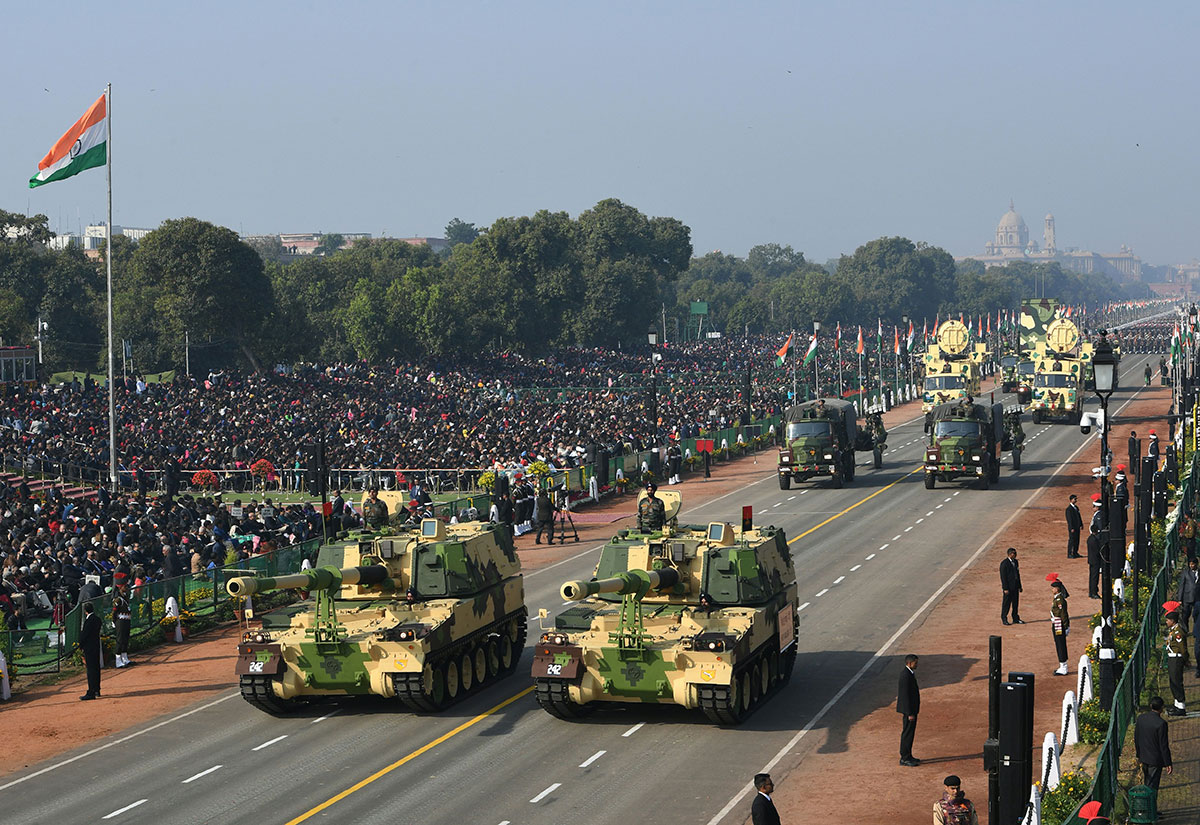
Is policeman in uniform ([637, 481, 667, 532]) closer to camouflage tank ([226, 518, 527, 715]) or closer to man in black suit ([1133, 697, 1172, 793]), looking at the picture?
camouflage tank ([226, 518, 527, 715])

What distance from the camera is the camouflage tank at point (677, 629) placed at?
22.7m

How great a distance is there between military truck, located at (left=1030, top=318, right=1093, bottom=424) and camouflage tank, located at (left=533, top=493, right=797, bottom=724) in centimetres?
5492

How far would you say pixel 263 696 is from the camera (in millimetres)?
24422

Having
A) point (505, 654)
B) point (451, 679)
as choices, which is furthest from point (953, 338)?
point (451, 679)

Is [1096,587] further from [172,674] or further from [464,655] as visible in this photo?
[172,674]

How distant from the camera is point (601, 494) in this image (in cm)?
5462

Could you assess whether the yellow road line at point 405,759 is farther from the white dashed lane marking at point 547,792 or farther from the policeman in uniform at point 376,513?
the policeman in uniform at point 376,513

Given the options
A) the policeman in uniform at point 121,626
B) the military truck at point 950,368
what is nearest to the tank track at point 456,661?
the policeman in uniform at point 121,626

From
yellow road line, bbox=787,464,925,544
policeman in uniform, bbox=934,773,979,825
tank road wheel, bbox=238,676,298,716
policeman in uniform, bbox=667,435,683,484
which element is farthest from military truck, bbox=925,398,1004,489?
policeman in uniform, bbox=934,773,979,825

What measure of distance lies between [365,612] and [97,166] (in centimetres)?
2996

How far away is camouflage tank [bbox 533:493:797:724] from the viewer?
892 inches

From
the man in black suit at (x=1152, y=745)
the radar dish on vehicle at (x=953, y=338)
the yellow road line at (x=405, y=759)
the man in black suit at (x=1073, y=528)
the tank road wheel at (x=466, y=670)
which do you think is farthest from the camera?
the radar dish on vehicle at (x=953, y=338)

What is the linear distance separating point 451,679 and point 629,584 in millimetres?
3895

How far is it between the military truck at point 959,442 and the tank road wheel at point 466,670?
2963 cm
